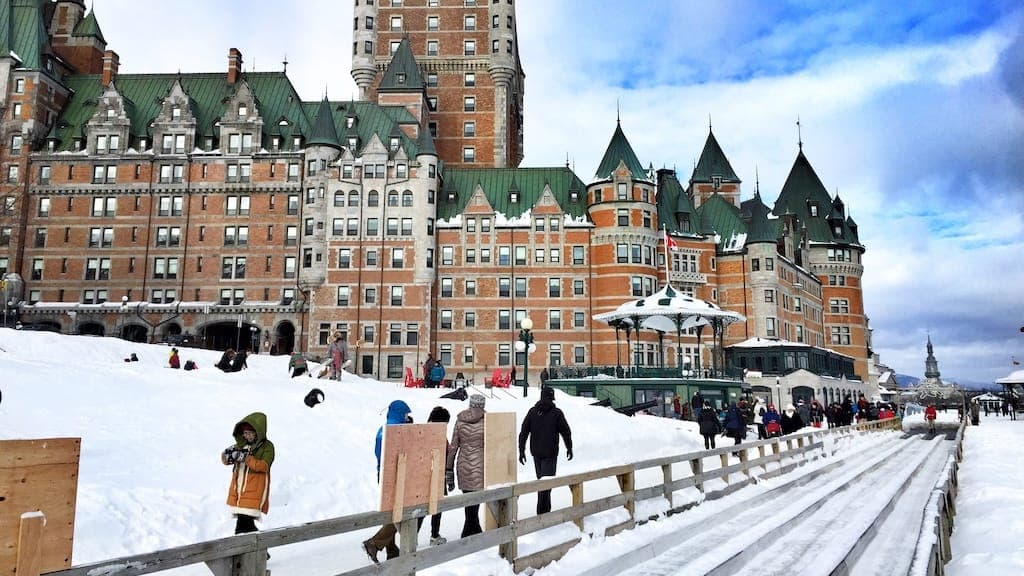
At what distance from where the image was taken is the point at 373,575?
20.7 ft

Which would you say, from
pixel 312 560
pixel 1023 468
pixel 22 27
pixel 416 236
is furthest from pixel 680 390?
pixel 22 27

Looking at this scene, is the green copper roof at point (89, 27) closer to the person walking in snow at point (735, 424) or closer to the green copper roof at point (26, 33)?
the green copper roof at point (26, 33)

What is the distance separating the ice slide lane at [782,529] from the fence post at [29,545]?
21.3ft

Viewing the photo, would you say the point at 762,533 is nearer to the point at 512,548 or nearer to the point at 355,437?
the point at 512,548

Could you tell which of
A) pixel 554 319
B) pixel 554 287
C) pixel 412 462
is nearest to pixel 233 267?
pixel 554 287

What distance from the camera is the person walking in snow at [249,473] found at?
820 cm

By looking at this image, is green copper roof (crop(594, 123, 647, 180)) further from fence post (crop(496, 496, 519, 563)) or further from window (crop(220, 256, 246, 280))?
fence post (crop(496, 496, 519, 563))

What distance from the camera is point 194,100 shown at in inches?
2532

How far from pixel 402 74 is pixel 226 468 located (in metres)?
59.7

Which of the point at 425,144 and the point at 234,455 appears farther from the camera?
the point at 425,144

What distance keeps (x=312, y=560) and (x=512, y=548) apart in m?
2.75

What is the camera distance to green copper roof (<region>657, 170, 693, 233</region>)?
65.4 m

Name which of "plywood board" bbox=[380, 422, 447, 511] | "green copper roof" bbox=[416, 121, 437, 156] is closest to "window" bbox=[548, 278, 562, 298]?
"green copper roof" bbox=[416, 121, 437, 156]

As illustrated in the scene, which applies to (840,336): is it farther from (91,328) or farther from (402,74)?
(91,328)
